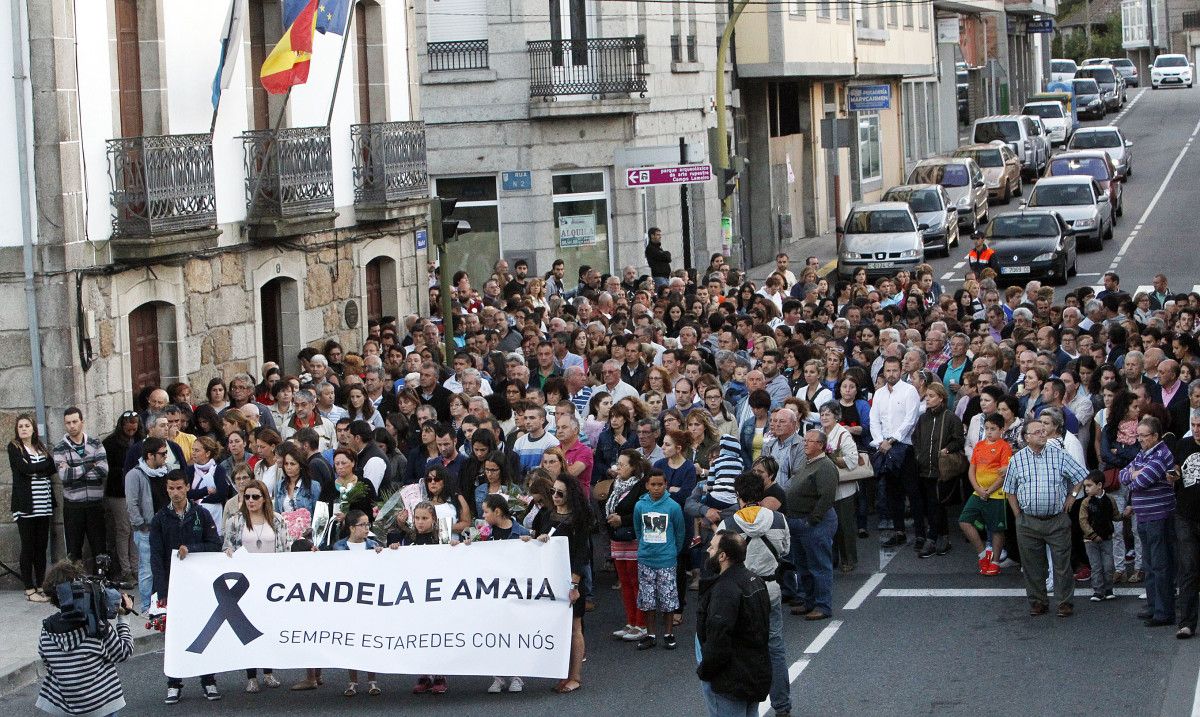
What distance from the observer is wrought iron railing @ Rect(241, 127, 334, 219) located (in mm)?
21000

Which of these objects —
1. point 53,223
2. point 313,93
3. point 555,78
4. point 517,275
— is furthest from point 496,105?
point 53,223

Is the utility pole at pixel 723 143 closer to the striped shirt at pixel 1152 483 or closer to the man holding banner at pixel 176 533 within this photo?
the striped shirt at pixel 1152 483

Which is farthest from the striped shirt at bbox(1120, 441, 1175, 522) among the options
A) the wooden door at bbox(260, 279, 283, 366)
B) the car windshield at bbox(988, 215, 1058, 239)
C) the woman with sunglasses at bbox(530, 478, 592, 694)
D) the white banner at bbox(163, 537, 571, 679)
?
the car windshield at bbox(988, 215, 1058, 239)

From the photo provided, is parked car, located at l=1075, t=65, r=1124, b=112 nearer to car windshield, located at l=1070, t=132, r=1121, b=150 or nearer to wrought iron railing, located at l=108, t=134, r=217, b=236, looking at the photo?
car windshield, located at l=1070, t=132, r=1121, b=150

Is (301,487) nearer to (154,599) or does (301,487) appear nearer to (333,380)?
(154,599)

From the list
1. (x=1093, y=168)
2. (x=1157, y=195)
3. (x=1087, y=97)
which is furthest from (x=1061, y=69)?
(x=1093, y=168)

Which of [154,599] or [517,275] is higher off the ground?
[517,275]

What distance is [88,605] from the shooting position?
34.2 ft

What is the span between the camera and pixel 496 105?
1287 inches

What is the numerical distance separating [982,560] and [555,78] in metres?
19.1

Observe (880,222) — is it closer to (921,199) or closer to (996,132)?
(921,199)

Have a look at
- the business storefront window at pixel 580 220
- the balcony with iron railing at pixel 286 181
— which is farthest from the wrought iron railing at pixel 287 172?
Result: the business storefront window at pixel 580 220

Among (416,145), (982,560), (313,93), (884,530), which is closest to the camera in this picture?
(982,560)

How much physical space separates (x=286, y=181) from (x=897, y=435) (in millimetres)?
8397
